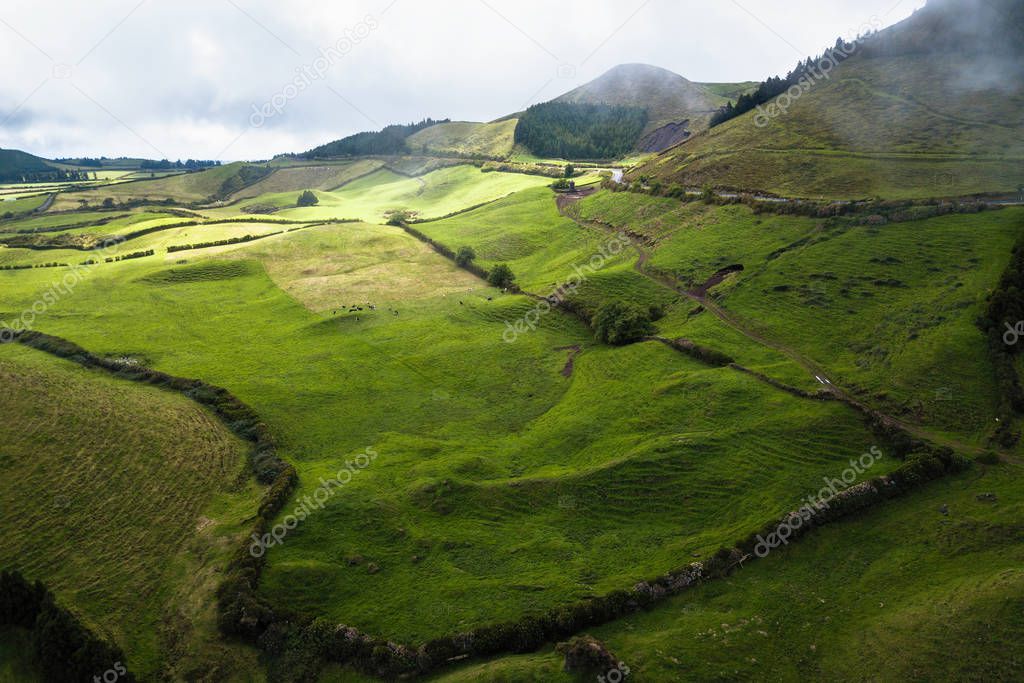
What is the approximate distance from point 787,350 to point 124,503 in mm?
60933

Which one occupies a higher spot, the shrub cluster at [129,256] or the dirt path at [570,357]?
the shrub cluster at [129,256]

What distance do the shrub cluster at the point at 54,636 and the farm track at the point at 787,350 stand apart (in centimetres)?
5393

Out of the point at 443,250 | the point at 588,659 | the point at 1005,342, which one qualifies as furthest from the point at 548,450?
the point at 443,250

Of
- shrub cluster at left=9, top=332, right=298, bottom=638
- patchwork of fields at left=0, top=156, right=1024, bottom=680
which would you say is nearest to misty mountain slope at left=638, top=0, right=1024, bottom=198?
patchwork of fields at left=0, top=156, right=1024, bottom=680

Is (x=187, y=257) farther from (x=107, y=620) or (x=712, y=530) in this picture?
(x=712, y=530)

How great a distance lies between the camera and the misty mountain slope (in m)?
91.0

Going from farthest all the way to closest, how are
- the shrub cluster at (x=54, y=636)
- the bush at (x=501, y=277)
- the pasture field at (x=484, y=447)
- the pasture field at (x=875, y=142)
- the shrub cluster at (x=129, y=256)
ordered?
the shrub cluster at (x=129, y=256) < the bush at (x=501, y=277) < the pasture field at (x=875, y=142) < the pasture field at (x=484, y=447) < the shrub cluster at (x=54, y=636)

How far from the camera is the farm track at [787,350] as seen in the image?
42.8 meters

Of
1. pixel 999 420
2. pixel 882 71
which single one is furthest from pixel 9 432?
pixel 882 71

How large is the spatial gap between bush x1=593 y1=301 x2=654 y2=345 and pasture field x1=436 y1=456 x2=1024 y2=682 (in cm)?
3389

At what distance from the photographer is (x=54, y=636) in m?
30.5

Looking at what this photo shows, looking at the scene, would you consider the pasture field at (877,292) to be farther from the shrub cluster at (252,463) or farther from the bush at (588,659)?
the shrub cluster at (252,463)

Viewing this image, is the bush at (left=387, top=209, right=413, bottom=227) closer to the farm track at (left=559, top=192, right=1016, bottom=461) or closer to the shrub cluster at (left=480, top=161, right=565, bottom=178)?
the shrub cluster at (left=480, top=161, right=565, bottom=178)

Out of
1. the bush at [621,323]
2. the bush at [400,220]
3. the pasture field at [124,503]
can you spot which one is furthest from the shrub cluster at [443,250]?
the pasture field at [124,503]
